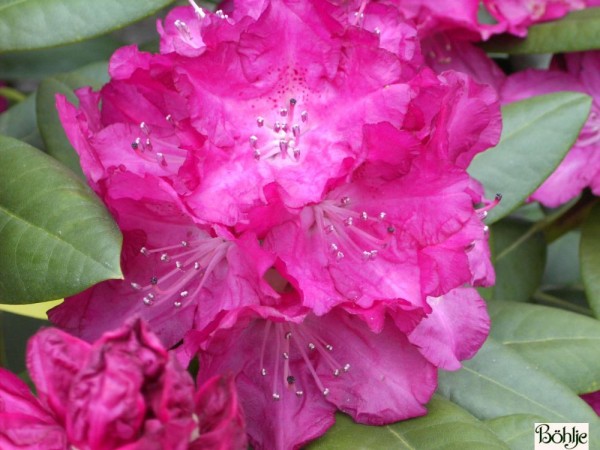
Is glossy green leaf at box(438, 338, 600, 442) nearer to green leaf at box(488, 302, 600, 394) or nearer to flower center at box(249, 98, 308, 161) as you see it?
green leaf at box(488, 302, 600, 394)

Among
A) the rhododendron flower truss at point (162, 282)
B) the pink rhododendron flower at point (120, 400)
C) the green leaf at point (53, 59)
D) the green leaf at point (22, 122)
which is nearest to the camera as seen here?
the pink rhododendron flower at point (120, 400)

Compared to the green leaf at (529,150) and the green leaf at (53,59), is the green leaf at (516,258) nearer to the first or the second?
the green leaf at (529,150)

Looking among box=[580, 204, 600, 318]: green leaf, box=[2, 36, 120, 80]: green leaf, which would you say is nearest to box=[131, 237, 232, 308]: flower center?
box=[580, 204, 600, 318]: green leaf

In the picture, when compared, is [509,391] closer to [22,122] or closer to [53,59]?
[22,122]

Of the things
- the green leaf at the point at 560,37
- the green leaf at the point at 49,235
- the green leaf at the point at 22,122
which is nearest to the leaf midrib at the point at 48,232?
the green leaf at the point at 49,235

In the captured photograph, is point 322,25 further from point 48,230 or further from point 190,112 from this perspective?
point 48,230

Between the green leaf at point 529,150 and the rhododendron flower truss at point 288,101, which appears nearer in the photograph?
the rhododendron flower truss at point 288,101

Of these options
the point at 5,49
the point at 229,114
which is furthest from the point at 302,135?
the point at 5,49
